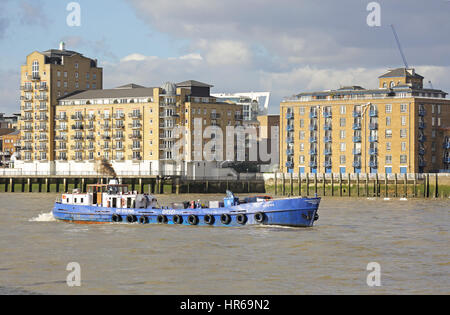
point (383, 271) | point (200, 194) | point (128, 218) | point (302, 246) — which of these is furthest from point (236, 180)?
point (383, 271)

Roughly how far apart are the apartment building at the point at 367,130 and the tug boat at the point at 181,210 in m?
→ 75.1

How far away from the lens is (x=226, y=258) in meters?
43.9

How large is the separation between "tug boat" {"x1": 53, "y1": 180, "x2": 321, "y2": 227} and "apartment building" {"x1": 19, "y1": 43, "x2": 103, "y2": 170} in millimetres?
103196

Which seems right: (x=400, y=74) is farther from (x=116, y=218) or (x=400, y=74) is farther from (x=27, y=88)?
(x=116, y=218)

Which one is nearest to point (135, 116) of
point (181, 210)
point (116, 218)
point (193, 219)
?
point (116, 218)

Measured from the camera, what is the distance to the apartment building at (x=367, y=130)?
13350 cm

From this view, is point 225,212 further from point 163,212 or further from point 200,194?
point 200,194

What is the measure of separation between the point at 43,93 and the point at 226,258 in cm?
13367

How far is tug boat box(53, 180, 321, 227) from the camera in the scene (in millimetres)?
58156

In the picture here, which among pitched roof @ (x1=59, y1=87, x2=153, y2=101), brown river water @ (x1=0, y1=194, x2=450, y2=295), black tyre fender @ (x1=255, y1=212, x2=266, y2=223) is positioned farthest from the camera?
pitched roof @ (x1=59, y1=87, x2=153, y2=101)

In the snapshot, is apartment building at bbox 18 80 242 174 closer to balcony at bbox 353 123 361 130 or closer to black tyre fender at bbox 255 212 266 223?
balcony at bbox 353 123 361 130

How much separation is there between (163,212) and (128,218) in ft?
10.8

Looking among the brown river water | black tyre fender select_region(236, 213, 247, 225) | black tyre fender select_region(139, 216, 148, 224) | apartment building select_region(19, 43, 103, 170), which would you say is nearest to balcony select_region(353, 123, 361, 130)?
apartment building select_region(19, 43, 103, 170)

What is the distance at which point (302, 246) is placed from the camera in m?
48.8
